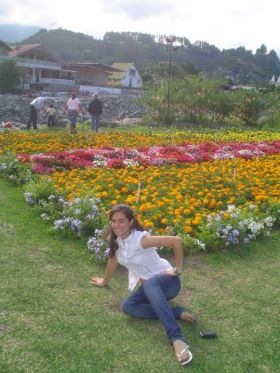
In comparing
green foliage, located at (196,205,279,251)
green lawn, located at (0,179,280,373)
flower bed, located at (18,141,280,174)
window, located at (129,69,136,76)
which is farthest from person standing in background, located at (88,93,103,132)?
window, located at (129,69,136,76)

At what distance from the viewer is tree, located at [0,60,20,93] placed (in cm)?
4134

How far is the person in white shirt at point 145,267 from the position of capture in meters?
3.82

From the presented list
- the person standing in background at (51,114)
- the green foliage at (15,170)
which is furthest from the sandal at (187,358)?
the person standing in background at (51,114)

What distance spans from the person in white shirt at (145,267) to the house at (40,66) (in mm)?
52279

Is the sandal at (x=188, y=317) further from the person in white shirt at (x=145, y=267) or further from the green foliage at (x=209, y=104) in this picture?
the green foliage at (x=209, y=104)

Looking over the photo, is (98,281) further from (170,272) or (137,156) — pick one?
(137,156)

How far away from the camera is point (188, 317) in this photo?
12.8ft

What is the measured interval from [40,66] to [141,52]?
48055 millimetres

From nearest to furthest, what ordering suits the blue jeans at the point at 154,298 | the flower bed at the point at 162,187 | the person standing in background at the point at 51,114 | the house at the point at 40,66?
the blue jeans at the point at 154,298 → the flower bed at the point at 162,187 → the person standing in background at the point at 51,114 → the house at the point at 40,66

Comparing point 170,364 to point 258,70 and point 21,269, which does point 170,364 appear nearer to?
point 21,269

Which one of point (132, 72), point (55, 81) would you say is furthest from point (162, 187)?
point (132, 72)

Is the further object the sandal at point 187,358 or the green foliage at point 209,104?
the green foliage at point 209,104

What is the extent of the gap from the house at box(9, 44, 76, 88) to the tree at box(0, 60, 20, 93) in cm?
1094

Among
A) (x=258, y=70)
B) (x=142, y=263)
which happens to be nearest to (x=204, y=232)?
(x=142, y=263)
